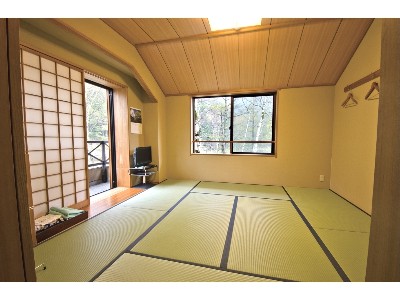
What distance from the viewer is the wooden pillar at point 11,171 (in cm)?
56

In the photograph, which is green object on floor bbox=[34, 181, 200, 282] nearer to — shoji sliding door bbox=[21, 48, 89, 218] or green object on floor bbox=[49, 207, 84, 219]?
green object on floor bbox=[49, 207, 84, 219]

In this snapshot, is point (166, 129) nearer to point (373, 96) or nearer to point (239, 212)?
point (239, 212)

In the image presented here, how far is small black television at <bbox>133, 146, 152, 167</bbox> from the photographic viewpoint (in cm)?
372

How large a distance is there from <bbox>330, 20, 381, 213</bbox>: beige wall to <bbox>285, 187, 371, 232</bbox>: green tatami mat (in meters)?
0.18

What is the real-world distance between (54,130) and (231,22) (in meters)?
2.99

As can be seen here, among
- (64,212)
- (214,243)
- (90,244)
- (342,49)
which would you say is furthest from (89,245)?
(342,49)

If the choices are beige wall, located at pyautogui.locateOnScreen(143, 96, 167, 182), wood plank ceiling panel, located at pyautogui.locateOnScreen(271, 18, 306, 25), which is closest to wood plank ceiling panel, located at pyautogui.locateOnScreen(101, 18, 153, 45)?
beige wall, located at pyautogui.locateOnScreen(143, 96, 167, 182)

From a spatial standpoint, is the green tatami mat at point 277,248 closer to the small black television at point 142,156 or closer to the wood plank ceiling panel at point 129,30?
the small black television at point 142,156

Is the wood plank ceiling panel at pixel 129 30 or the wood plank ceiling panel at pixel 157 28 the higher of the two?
the wood plank ceiling panel at pixel 157 28

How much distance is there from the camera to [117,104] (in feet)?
12.4

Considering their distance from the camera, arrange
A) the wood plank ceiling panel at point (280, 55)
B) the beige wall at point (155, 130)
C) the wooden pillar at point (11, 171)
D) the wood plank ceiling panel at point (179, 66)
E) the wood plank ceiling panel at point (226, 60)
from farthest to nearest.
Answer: the beige wall at point (155, 130) → the wood plank ceiling panel at point (179, 66) → the wood plank ceiling panel at point (226, 60) → the wood plank ceiling panel at point (280, 55) → the wooden pillar at point (11, 171)

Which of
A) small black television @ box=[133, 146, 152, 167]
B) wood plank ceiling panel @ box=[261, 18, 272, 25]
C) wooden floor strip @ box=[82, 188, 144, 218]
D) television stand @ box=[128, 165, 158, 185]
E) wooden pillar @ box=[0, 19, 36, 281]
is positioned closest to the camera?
wooden pillar @ box=[0, 19, 36, 281]

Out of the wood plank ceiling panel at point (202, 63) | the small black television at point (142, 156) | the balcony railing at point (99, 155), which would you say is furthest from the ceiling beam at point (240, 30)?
the balcony railing at point (99, 155)

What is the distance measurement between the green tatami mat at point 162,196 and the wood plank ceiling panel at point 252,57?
8.50ft
